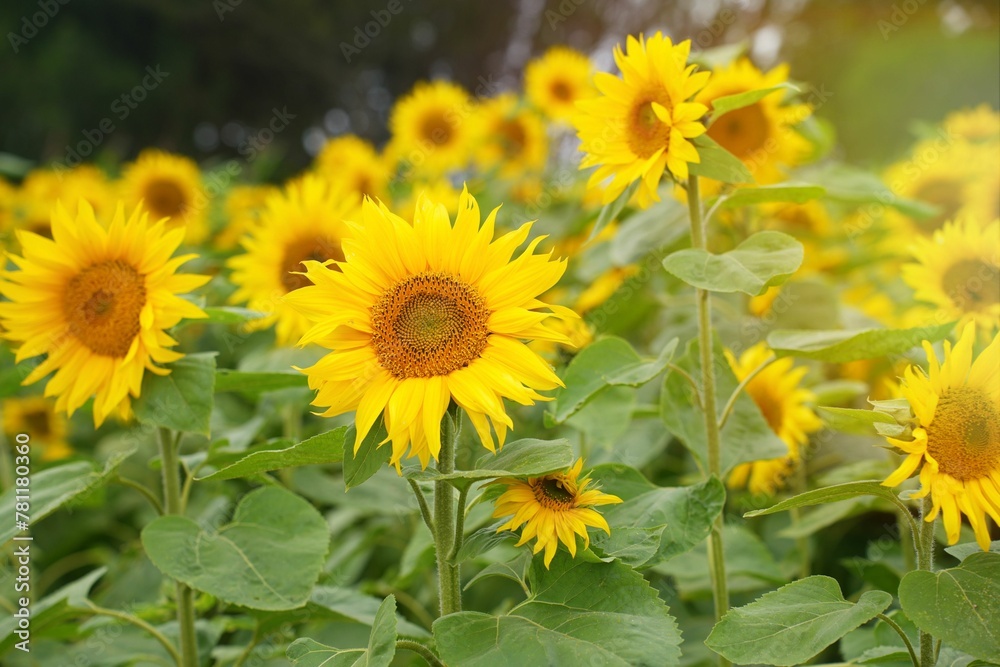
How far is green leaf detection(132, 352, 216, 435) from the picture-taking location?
4.94 feet

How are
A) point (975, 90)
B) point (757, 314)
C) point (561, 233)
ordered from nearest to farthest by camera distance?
point (757, 314)
point (561, 233)
point (975, 90)

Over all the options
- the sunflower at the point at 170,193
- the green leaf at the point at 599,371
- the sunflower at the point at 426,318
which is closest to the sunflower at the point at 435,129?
the sunflower at the point at 170,193

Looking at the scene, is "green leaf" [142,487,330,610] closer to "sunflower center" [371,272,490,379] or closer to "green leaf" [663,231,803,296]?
"sunflower center" [371,272,490,379]

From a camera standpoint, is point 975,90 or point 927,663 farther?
point 975,90

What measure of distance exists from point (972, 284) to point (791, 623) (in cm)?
94

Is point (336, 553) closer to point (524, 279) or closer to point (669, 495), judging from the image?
point (669, 495)

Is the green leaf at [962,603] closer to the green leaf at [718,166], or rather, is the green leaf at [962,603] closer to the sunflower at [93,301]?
the green leaf at [718,166]

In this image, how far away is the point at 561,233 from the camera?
3.08 m

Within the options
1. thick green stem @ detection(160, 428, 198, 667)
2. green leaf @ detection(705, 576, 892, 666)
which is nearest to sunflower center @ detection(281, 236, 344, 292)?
thick green stem @ detection(160, 428, 198, 667)

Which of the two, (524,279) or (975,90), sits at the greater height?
(975,90)

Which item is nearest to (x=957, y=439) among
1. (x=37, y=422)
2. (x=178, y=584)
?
(x=178, y=584)

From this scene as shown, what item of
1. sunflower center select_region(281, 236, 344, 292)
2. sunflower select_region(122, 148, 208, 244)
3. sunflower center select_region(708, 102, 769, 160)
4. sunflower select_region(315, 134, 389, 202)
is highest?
sunflower select_region(315, 134, 389, 202)

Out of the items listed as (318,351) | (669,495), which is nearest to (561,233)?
(318,351)

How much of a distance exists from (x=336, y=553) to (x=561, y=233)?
4.34ft
